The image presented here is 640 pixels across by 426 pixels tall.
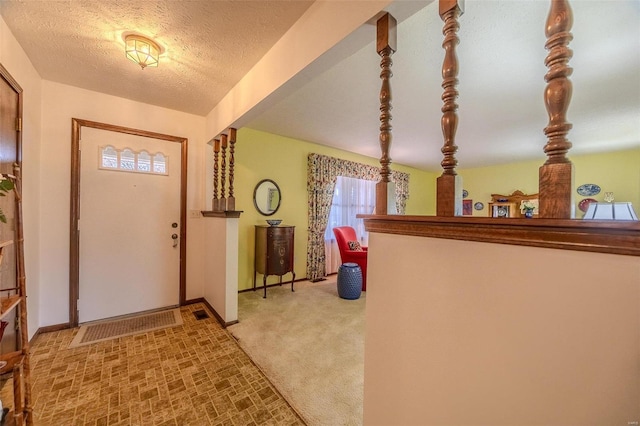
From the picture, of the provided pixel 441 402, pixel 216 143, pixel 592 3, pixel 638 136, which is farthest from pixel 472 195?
pixel 441 402

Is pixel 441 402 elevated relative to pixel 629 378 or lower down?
lower down

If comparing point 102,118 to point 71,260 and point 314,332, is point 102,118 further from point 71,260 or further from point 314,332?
point 314,332

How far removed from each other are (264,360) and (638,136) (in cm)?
583

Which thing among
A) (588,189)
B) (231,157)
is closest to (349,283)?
(231,157)

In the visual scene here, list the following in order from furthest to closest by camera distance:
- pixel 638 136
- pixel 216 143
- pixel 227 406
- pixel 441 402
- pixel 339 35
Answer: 1. pixel 638 136
2. pixel 216 143
3. pixel 227 406
4. pixel 339 35
5. pixel 441 402

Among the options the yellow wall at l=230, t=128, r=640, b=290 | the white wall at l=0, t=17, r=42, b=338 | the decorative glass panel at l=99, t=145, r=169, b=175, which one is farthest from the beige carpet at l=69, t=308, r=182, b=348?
the decorative glass panel at l=99, t=145, r=169, b=175

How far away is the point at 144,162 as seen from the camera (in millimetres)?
2832

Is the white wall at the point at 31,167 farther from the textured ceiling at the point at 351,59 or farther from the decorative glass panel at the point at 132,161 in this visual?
the decorative glass panel at the point at 132,161

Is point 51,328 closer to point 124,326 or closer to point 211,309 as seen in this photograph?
point 124,326

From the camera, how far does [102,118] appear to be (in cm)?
262

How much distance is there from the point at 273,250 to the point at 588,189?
19.5ft

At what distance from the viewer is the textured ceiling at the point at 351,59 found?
1498 millimetres

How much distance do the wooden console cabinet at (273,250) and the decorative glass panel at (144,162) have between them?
1.50 metres

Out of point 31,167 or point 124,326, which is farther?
point 124,326
